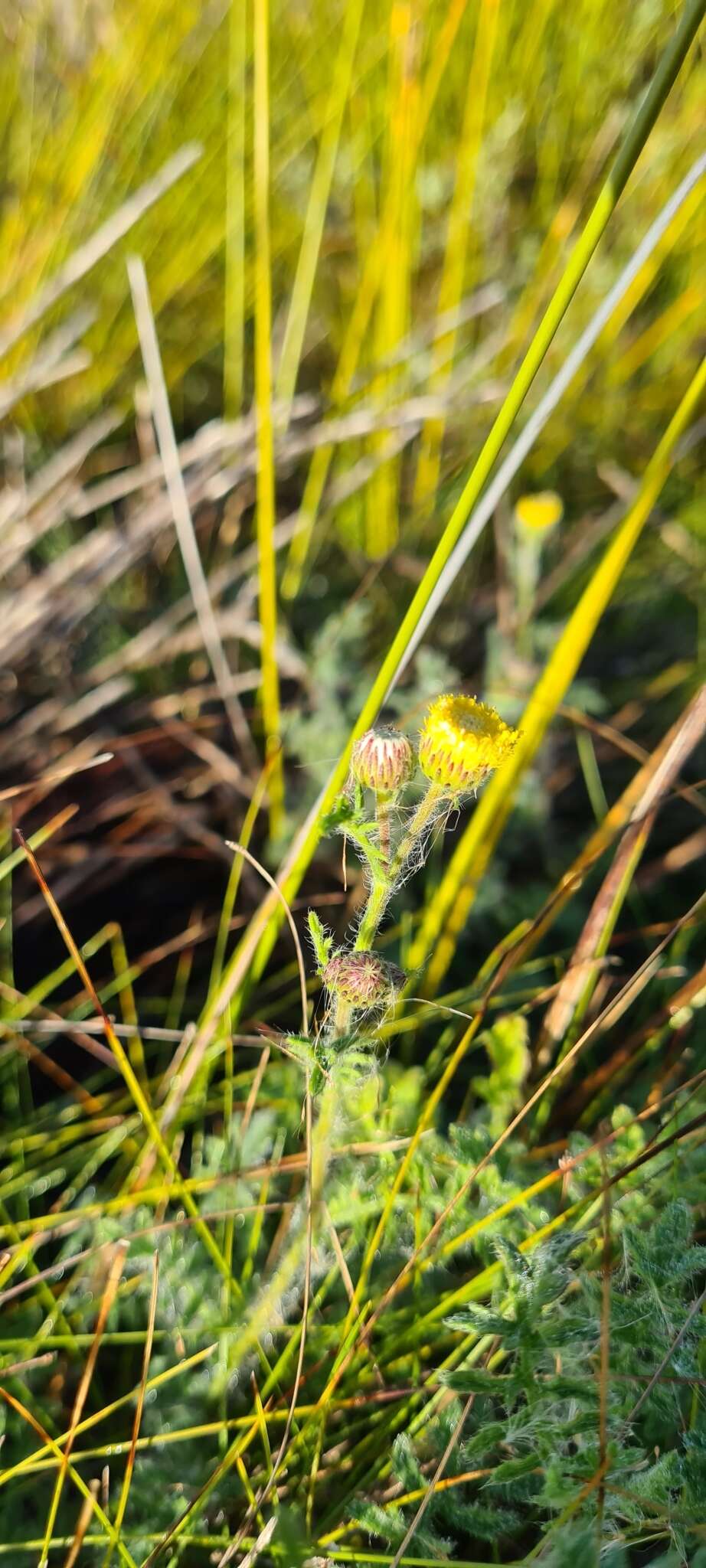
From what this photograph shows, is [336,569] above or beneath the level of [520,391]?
above

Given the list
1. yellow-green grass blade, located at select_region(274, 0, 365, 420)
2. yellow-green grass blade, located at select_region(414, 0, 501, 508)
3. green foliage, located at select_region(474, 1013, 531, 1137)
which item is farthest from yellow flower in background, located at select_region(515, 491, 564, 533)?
green foliage, located at select_region(474, 1013, 531, 1137)

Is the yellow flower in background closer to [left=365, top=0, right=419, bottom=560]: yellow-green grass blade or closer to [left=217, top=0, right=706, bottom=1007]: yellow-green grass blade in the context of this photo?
[left=365, top=0, right=419, bottom=560]: yellow-green grass blade

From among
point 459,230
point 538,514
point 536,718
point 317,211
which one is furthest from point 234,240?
point 536,718

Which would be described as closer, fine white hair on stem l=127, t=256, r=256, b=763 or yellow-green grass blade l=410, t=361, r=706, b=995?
yellow-green grass blade l=410, t=361, r=706, b=995

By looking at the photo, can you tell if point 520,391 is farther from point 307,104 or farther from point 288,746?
point 307,104

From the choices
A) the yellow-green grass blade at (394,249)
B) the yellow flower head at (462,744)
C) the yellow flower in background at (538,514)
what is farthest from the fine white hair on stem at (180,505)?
the yellow flower head at (462,744)

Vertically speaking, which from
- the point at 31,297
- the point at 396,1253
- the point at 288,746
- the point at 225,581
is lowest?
the point at 396,1253

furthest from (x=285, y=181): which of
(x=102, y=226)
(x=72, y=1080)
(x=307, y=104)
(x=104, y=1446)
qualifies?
(x=104, y=1446)
